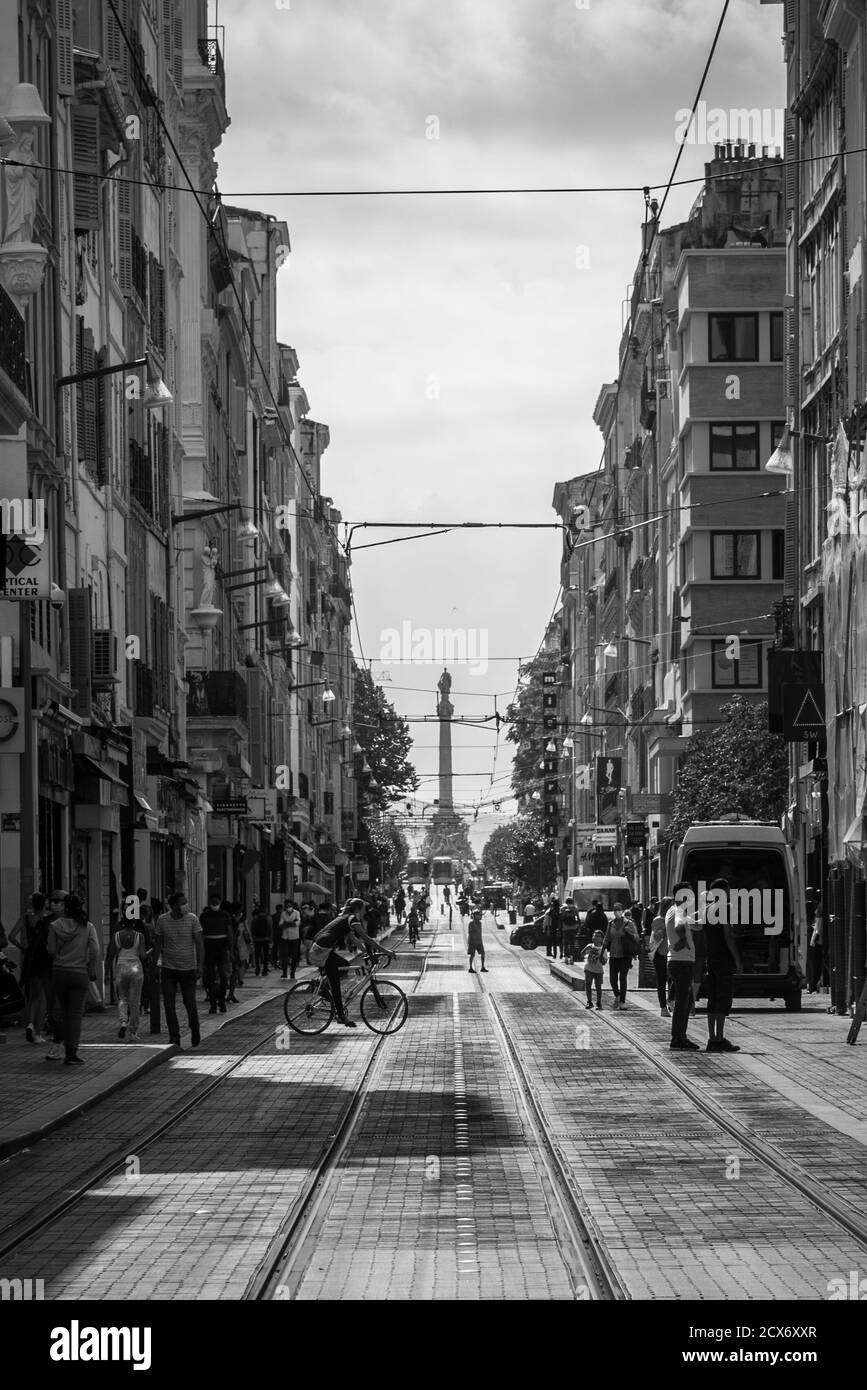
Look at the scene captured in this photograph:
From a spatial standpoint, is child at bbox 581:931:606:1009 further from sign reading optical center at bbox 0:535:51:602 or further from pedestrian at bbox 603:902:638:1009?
sign reading optical center at bbox 0:535:51:602

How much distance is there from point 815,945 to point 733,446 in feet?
97.4

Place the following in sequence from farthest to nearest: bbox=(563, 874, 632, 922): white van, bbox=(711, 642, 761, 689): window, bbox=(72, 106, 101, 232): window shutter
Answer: bbox=(563, 874, 632, 922): white van → bbox=(711, 642, 761, 689): window → bbox=(72, 106, 101, 232): window shutter

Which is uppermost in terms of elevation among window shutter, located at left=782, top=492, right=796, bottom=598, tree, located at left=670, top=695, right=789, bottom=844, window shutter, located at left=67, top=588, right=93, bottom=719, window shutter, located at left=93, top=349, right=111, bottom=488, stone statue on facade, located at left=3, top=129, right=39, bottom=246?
stone statue on facade, located at left=3, top=129, right=39, bottom=246

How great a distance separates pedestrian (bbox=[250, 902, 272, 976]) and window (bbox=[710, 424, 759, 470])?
2106 centimetres

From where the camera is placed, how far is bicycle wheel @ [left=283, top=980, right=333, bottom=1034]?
29.9 meters

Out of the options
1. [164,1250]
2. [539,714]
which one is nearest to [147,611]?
[164,1250]

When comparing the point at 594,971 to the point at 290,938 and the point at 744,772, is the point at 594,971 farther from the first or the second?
the point at 744,772

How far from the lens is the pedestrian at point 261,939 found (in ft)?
178

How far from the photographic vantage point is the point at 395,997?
31.4 meters

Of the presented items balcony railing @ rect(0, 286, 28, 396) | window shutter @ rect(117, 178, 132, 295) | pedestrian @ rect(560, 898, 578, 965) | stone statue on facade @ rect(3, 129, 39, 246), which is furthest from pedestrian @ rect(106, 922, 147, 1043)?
pedestrian @ rect(560, 898, 578, 965)

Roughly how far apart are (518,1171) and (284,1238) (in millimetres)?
3385

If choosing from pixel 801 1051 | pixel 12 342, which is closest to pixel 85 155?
pixel 12 342
